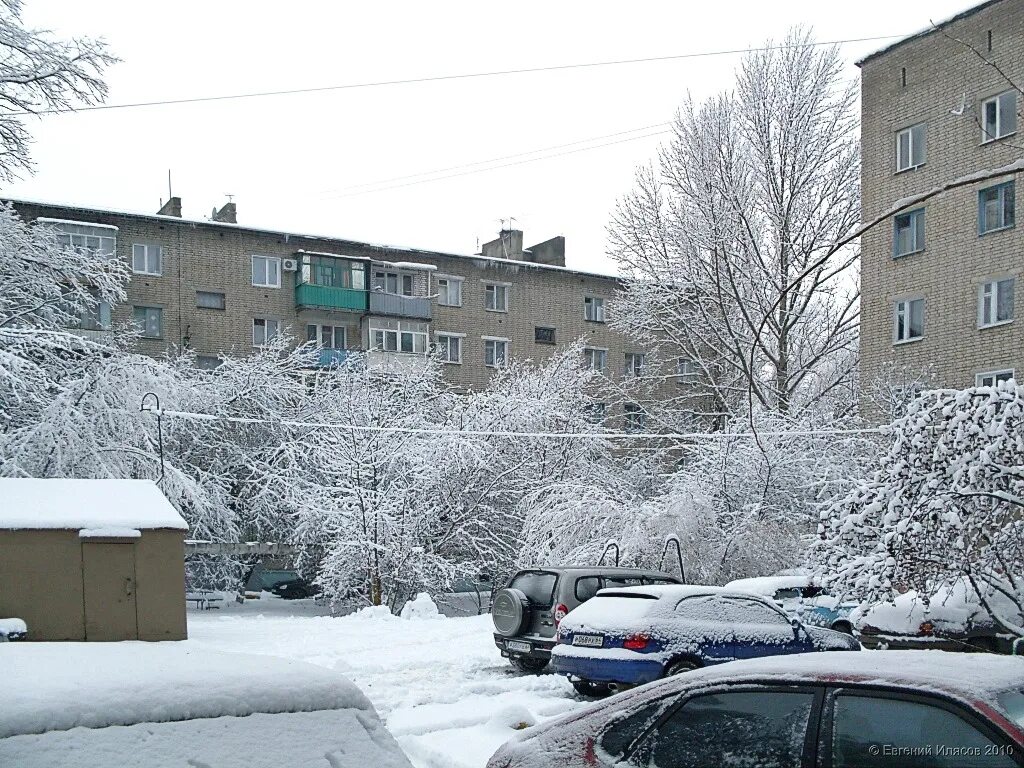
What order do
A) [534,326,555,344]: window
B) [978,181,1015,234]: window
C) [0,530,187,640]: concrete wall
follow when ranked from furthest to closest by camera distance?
1. [534,326,555,344]: window
2. [978,181,1015,234]: window
3. [0,530,187,640]: concrete wall

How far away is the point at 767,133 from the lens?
3195cm

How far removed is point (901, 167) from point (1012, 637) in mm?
19335

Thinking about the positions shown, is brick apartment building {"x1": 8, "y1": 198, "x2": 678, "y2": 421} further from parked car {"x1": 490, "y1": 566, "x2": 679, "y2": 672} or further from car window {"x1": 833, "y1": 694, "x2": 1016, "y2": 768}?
car window {"x1": 833, "y1": 694, "x2": 1016, "y2": 768}

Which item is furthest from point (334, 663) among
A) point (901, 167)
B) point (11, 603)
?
point (901, 167)

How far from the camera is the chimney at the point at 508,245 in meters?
50.1

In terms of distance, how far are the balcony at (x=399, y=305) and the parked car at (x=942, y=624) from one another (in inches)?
1236

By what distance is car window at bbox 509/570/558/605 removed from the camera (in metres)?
14.3

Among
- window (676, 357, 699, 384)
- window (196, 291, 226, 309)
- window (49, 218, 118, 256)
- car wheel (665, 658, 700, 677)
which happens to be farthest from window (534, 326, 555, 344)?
car wheel (665, 658, 700, 677)

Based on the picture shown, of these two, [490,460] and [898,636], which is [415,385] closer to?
[490,460]

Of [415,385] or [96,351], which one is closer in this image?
[96,351]

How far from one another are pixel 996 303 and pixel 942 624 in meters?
15.3

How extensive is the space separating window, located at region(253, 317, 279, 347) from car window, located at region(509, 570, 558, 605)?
1125 inches

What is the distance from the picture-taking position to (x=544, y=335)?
48406 millimetres

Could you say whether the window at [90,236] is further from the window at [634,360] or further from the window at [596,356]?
the window at [634,360]
